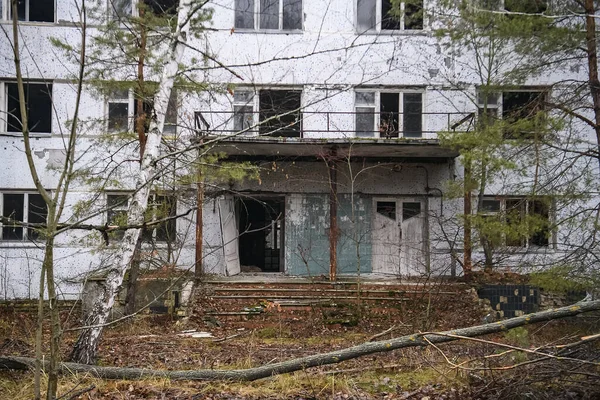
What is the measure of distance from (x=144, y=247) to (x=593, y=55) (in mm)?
11308

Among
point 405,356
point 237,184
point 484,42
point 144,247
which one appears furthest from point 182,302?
point 484,42

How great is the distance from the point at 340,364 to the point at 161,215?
5.41 m

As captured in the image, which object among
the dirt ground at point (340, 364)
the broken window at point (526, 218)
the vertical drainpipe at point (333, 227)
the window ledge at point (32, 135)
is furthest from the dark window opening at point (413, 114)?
the window ledge at point (32, 135)

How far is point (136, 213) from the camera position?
7.57m

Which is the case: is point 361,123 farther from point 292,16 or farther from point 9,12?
point 9,12

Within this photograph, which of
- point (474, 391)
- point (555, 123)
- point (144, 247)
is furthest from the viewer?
point (144, 247)

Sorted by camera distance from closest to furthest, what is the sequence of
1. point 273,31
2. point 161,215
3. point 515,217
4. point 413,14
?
1. point 515,217
2. point 161,215
3. point 413,14
4. point 273,31

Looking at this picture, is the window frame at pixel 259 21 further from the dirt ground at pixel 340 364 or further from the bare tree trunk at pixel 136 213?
the bare tree trunk at pixel 136 213

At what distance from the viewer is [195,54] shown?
16.1 meters

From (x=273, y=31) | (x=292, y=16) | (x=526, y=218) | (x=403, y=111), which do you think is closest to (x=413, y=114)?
(x=403, y=111)

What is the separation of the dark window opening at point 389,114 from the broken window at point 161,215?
6.30m

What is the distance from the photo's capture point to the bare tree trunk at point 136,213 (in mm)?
7355

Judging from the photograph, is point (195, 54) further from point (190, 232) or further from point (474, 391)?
point (474, 391)

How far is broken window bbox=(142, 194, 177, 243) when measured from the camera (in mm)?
11352
